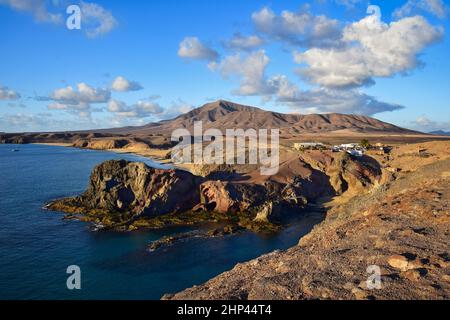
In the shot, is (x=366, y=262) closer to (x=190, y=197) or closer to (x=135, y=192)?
(x=190, y=197)

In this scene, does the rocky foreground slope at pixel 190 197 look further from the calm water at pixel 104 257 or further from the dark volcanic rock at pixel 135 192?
the calm water at pixel 104 257

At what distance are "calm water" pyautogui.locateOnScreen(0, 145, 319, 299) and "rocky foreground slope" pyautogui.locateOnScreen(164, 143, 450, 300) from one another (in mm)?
8907

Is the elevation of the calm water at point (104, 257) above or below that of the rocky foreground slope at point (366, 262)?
below

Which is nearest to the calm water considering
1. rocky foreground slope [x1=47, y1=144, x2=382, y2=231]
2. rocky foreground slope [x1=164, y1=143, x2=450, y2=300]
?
rocky foreground slope [x1=47, y1=144, x2=382, y2=231]

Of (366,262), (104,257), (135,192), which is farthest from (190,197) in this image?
(366,262)

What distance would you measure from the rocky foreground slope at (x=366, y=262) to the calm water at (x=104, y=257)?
891 cm

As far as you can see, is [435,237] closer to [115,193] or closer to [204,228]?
[204,228]

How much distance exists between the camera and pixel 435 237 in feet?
59.9

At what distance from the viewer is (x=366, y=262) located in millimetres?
16547

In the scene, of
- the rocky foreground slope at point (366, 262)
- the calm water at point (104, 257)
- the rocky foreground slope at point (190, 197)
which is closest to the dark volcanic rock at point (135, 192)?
the rocky foreground slope at point (190, 197)

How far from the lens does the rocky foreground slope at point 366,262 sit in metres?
14.1

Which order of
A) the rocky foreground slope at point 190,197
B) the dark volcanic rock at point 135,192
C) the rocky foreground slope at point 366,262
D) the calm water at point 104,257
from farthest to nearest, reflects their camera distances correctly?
the dark volcanic rock at point 135,192 → the rocky foreground slope at point 190,197 → the calm water at point 104,257 → the rocky foreground slope at point 366,262

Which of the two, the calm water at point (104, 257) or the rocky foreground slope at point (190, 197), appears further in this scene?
the rocky foreground slope at point (190, 197)
